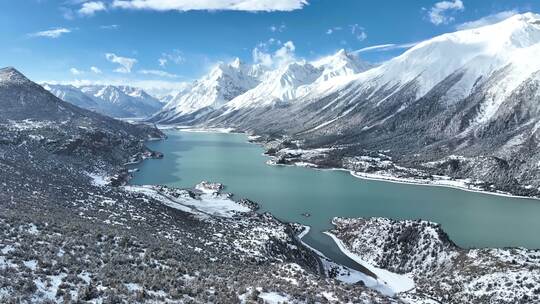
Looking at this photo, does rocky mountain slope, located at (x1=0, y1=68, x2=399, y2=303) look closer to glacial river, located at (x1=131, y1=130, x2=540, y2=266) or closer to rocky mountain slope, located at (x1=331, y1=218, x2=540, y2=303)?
glacial river, located at (x1=131, y1=130, x2=540, y2=266)

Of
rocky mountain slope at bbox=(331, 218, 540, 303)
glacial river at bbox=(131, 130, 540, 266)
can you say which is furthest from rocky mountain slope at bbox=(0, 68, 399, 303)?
rocky mountain slope at bbox=(331, 218, 540, 303)

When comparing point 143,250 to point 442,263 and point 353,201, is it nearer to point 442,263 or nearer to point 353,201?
point 442,263

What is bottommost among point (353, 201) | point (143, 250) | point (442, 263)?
point (353, 201)

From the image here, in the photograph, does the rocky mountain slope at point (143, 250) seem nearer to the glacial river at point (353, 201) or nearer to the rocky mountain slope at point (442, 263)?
the glacial river at point (353, 201)

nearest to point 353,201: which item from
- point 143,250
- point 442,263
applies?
point 442,263

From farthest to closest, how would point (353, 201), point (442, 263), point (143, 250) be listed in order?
1. point (353, 201)
2. point (442, 263)
3. point (143, 250)
